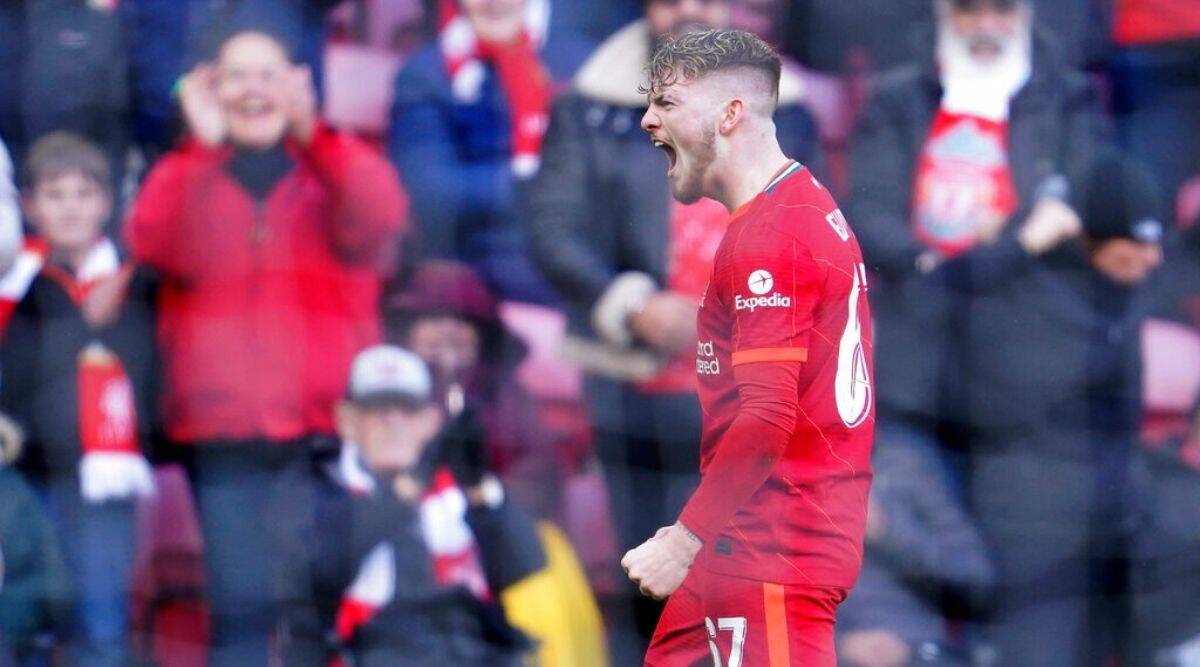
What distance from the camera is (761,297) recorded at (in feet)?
4.43

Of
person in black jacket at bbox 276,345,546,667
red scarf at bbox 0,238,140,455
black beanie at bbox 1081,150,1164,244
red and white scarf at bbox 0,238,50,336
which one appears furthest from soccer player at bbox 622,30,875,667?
red and white scarf at bbox 0,238,50,336

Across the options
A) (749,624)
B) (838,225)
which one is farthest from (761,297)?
(749,624)

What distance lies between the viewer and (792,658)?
4.69ft

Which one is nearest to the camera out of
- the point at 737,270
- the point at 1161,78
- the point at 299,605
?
the point at 737,270

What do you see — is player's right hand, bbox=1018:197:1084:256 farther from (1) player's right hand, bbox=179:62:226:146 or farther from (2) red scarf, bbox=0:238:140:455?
(2) red scarf, bbox=0:238:140:455

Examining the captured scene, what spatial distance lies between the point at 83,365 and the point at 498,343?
57 cm

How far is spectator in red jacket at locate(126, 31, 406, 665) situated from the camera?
7.38ft

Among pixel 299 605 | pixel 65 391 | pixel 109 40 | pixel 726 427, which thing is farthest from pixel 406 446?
pixel 726 427

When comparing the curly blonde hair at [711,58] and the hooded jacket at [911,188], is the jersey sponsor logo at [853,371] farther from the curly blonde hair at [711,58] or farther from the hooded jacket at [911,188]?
the hooded jacket at [911,188]

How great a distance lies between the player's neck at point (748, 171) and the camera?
1.40m

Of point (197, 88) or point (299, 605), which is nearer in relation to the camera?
point (299, 605)

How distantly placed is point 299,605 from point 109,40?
2.75 ft

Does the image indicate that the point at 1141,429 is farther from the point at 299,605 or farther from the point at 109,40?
the point at 109,40

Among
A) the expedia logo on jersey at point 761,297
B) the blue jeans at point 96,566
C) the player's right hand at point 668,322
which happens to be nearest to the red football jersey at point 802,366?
the expedia logo on jersey at point 761,297
